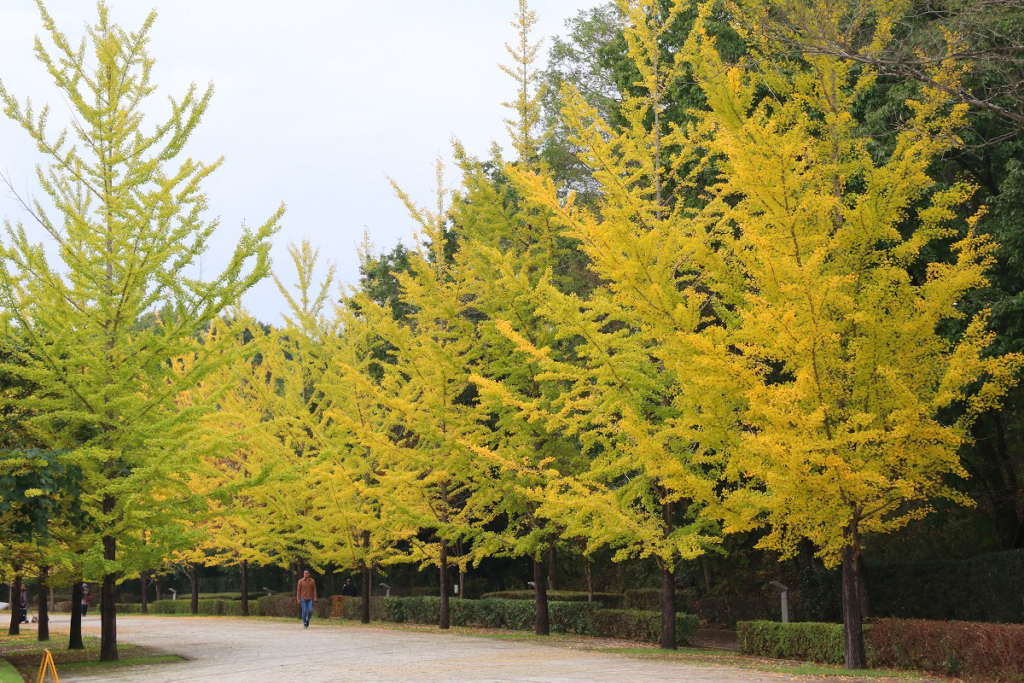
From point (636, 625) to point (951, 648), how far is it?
7.14m

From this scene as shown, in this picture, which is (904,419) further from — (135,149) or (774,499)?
(135,149)

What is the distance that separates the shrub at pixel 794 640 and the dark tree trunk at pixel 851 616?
1.07 m

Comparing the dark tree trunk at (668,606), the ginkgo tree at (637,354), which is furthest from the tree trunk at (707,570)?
the ginkgo tree at (637,354)

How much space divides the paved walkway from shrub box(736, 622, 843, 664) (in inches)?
81.5

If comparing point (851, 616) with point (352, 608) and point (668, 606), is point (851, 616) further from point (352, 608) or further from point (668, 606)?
point (352, 608)

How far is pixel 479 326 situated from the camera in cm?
1902

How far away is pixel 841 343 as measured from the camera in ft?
39.6

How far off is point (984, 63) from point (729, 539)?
13.8 m

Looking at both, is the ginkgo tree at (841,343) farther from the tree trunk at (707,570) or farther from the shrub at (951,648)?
the tree trunk at (707,570)

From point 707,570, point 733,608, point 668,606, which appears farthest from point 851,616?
point 707,570

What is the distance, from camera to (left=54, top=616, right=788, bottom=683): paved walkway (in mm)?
10867

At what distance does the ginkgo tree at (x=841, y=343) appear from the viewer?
35.2 feet

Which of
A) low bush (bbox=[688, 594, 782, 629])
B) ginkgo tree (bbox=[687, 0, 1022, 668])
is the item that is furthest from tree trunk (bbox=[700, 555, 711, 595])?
ginkgo tree (bbox=[687, 0, 1022, 668])

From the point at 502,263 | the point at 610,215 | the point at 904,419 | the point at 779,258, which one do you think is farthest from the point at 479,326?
the point at 904,419
